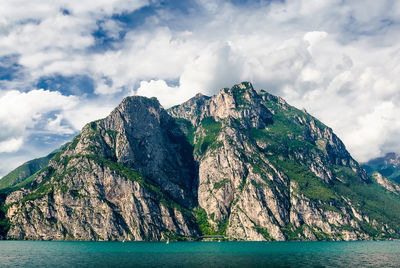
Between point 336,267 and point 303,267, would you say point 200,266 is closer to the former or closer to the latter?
point 303,267

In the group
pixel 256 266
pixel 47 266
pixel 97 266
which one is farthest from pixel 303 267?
pixel 47 266

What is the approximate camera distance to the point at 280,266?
110375 mm

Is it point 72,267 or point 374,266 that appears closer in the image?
point 72,267

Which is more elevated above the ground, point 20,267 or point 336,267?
point 20,267

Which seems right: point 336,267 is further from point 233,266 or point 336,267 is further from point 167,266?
point 167,266

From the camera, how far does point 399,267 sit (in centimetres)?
11019

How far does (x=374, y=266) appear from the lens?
375 ft

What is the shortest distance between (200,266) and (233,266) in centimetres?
1140

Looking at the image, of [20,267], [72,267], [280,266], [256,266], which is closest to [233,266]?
[256,266]

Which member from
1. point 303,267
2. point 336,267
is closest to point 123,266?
point 303,267

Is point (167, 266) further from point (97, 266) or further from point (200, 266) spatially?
point (97, 266)

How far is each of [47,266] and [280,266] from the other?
258 feet

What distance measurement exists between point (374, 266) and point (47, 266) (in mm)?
113114

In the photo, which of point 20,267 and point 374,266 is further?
point 374,266
